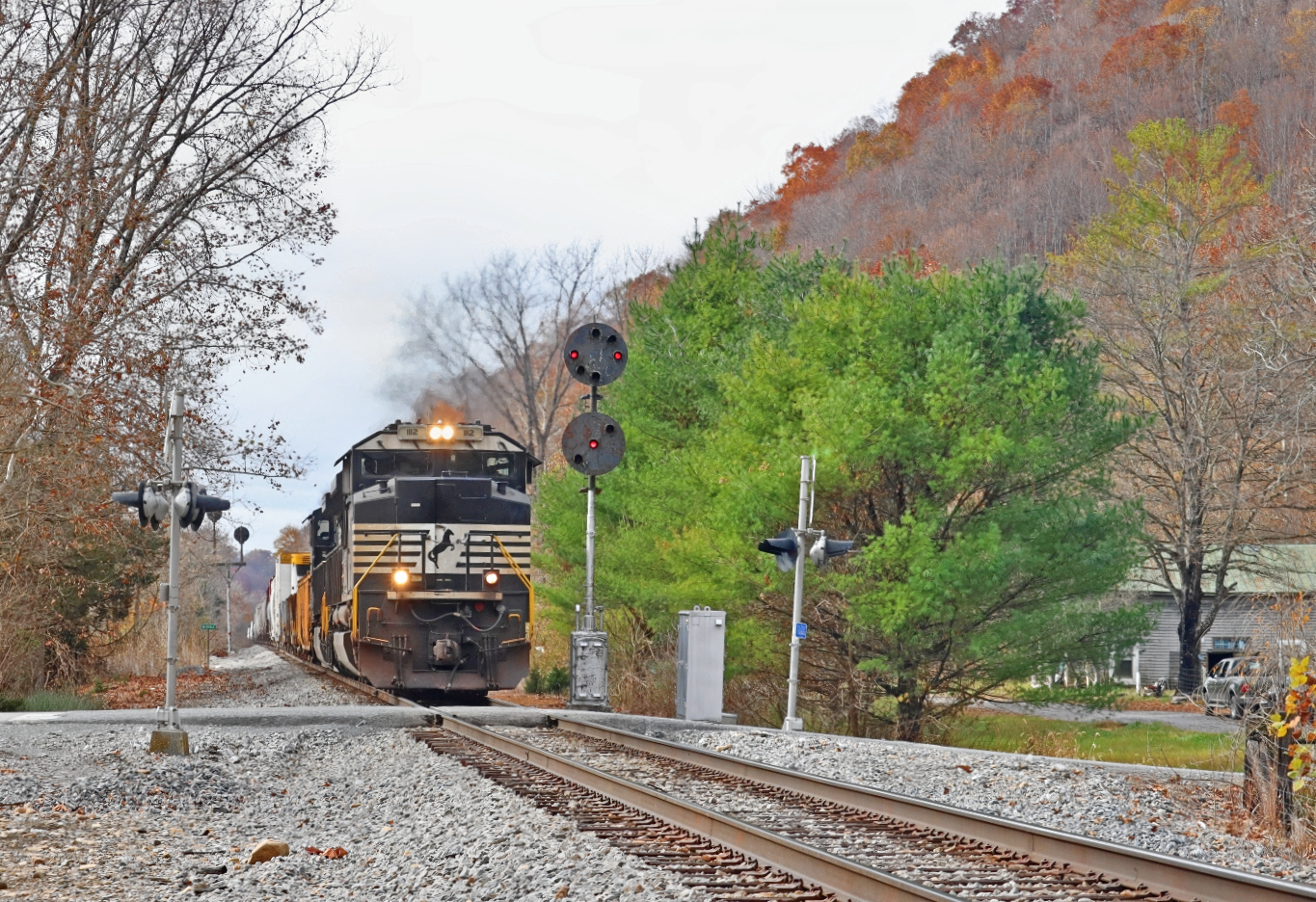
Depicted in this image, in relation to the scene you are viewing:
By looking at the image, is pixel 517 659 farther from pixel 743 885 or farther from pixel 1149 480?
pixel 1149 480

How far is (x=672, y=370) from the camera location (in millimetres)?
31266

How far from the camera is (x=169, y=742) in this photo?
13898mm

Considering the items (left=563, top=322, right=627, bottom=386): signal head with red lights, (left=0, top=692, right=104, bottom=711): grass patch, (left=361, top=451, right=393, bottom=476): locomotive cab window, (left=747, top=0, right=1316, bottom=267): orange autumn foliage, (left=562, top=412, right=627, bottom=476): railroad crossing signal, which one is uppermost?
(left=747, top=0, right=1316, bottom=267): orange autumn foliage

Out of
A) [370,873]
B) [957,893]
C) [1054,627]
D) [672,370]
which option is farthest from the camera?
[672,370]

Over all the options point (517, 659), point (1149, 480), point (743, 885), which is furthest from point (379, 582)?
point (1149, 480)

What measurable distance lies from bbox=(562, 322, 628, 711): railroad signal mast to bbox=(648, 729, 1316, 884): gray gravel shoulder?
17.7 feet

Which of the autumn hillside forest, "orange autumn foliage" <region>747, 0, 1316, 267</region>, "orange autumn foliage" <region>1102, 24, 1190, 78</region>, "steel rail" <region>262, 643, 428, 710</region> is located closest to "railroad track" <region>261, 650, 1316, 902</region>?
"steel rail" <region>262, 643, 428, 710</region>

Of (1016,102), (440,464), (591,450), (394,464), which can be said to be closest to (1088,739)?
(591,450)

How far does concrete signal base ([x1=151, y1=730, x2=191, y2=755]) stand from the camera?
45.6 ft

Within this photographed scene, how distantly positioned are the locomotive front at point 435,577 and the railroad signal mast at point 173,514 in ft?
18.7

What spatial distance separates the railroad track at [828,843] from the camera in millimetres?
7121

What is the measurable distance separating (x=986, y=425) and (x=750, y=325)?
9.85 metres

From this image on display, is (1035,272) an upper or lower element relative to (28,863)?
upper

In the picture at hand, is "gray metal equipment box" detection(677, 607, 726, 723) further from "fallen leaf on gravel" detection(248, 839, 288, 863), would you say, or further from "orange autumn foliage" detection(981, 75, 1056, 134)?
"orange autumn foliage" detection(981, 75, 1056, 134)
